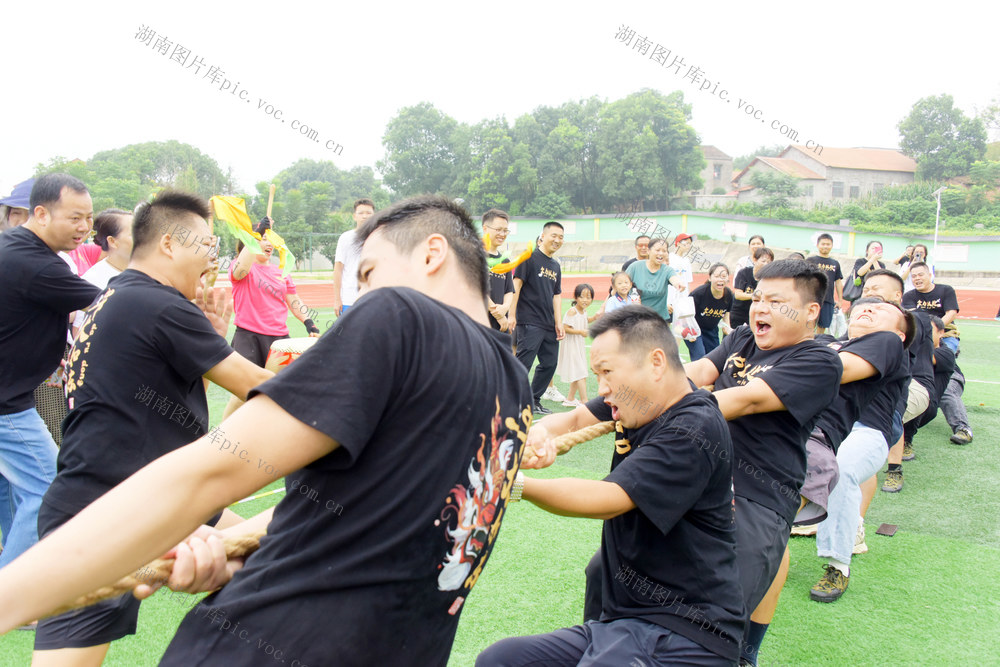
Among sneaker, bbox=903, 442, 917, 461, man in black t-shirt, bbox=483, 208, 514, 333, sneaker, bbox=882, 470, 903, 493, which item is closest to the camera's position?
sneaker, bbox=882, 470, 903, 493

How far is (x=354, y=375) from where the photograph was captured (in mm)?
1123

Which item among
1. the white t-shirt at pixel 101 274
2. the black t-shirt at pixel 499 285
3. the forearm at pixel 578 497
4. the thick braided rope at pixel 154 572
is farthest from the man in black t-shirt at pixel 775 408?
the black t-shirt at pixel 499 285

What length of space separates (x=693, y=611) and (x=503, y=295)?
6.00 meters

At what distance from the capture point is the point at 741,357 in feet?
12.4

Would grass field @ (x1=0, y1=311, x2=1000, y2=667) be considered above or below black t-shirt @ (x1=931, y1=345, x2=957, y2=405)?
below

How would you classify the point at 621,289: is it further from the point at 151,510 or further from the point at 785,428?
the point at 151,510

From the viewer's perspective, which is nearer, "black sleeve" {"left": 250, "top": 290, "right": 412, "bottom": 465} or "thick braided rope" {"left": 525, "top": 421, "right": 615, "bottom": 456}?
"black sleeve" {"left": 250, "top": 290, "right": 412, "bottom": 465}

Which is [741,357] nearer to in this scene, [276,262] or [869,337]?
[869,337]

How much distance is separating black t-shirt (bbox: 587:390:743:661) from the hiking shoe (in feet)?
6.75

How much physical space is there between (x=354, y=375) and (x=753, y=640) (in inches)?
119

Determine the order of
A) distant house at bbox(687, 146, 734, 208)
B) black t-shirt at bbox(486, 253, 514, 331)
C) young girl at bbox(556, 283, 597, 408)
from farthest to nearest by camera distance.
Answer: distant house at bbox(687, 146, 734, 208) → young girl at bbox(556, 283, 597, 408) → black t-shirt at bbox(486, 253, 514, 331)

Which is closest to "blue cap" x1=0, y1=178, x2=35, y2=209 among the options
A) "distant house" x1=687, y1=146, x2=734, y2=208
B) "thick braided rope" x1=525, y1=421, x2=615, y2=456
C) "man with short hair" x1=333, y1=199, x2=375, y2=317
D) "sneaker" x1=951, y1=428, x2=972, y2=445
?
"man with short hair" x1=333, y1=199, x2=375, y2=317

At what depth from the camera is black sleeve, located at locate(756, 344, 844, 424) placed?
125 inches

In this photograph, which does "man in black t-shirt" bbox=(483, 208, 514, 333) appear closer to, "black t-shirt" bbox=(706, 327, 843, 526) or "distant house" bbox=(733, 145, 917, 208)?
"black t-shirt" bbox=(706, 327, 843, 526)
